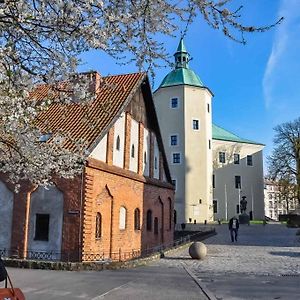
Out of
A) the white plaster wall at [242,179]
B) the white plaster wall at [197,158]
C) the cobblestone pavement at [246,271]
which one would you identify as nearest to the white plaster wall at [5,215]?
the cobblestone pavement at [246,271]

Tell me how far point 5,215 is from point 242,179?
54.1 m

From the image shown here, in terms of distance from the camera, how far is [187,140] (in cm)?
5831

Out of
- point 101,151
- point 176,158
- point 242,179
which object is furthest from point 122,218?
point 242,179

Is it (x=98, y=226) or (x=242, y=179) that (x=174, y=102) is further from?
(x=98, y=226)

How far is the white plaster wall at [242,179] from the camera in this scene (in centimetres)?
6612

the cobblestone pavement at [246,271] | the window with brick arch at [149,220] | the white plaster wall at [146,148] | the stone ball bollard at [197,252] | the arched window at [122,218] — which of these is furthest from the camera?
the window with brick arch at [149,220]

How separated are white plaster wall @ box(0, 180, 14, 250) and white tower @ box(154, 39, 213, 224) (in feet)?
131

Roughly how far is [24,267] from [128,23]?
35.8 ft

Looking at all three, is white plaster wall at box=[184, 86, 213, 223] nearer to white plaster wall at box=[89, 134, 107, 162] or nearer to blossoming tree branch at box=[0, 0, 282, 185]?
white plaster wall at box=[89, 134, 107, 162]

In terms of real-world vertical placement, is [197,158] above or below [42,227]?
above

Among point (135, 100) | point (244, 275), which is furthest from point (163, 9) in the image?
point (135, 100)

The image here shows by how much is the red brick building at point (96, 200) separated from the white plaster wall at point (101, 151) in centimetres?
4

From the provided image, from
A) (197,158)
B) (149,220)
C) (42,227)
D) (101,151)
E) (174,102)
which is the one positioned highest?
(174,102)

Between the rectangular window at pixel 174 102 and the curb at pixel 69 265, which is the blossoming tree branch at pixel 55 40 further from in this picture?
the rectangular window at pixel 174 102
